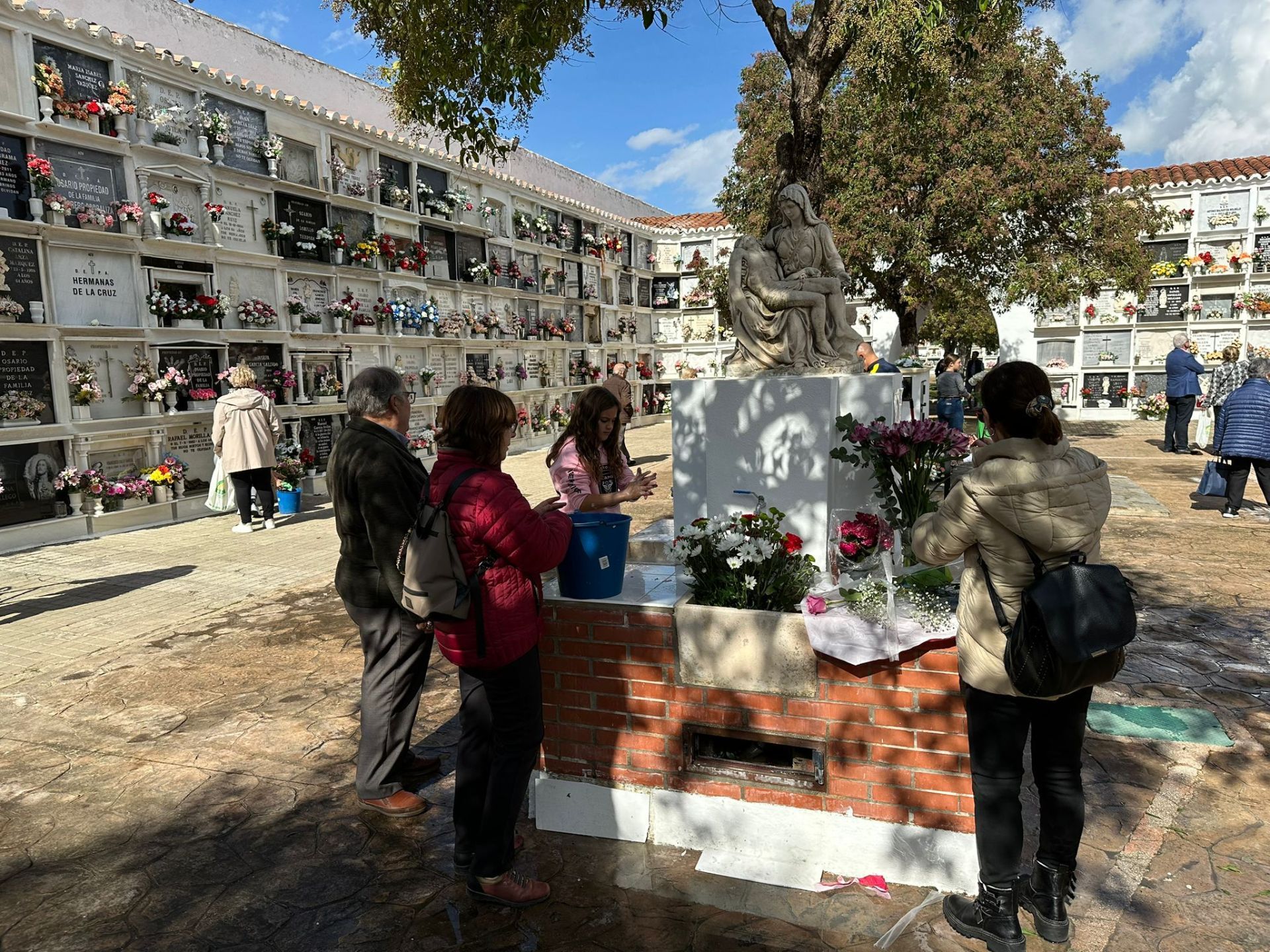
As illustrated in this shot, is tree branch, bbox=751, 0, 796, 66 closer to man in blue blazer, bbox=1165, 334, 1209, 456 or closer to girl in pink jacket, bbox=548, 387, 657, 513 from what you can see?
girl in pink jacket, bbox=548, 387, 657, 513

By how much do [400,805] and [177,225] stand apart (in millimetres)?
9150

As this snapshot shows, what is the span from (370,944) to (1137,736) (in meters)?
3.24

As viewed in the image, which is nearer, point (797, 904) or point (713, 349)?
point (797, 904)

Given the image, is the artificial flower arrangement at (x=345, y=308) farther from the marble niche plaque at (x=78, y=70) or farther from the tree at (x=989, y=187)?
the tree at (x=989, y=187)

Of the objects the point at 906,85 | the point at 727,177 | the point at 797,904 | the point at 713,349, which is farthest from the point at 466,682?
the point at 713,349

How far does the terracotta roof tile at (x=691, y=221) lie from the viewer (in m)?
25.2

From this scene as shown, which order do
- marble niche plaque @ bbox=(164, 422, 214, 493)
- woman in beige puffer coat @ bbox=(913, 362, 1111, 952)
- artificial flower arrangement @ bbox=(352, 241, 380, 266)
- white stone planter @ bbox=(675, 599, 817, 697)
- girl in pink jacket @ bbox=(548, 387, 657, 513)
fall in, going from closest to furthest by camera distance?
1. woman in beige puffer coat @ bbox=(913, 362, 1111, 952)
2. white stone planter @ bbox=(675, 599, 817, 697)
3. girl in pink jacket @ bbox=(548, 387, 657, 513)
4. marble niche plaque @ bbox=(164, 422, 214, 493)
5. artificial flower arrangement @ bbox=(352, 241, 380, 266)

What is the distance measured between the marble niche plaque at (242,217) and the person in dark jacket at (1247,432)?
458 inches

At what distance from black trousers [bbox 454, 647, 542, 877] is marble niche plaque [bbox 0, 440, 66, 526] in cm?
784

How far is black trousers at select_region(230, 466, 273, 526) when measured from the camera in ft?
28.8

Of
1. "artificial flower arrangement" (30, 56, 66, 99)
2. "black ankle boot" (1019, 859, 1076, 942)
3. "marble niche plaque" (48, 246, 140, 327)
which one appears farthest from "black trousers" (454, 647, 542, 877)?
"artificial flower arrangement" (30, 56, 66, 99)

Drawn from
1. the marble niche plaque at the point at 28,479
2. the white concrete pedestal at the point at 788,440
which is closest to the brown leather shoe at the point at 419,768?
the white concrete pedestal at the point at 788,440

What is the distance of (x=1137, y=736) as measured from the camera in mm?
3549

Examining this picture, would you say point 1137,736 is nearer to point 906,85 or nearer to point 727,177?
point 906,85
